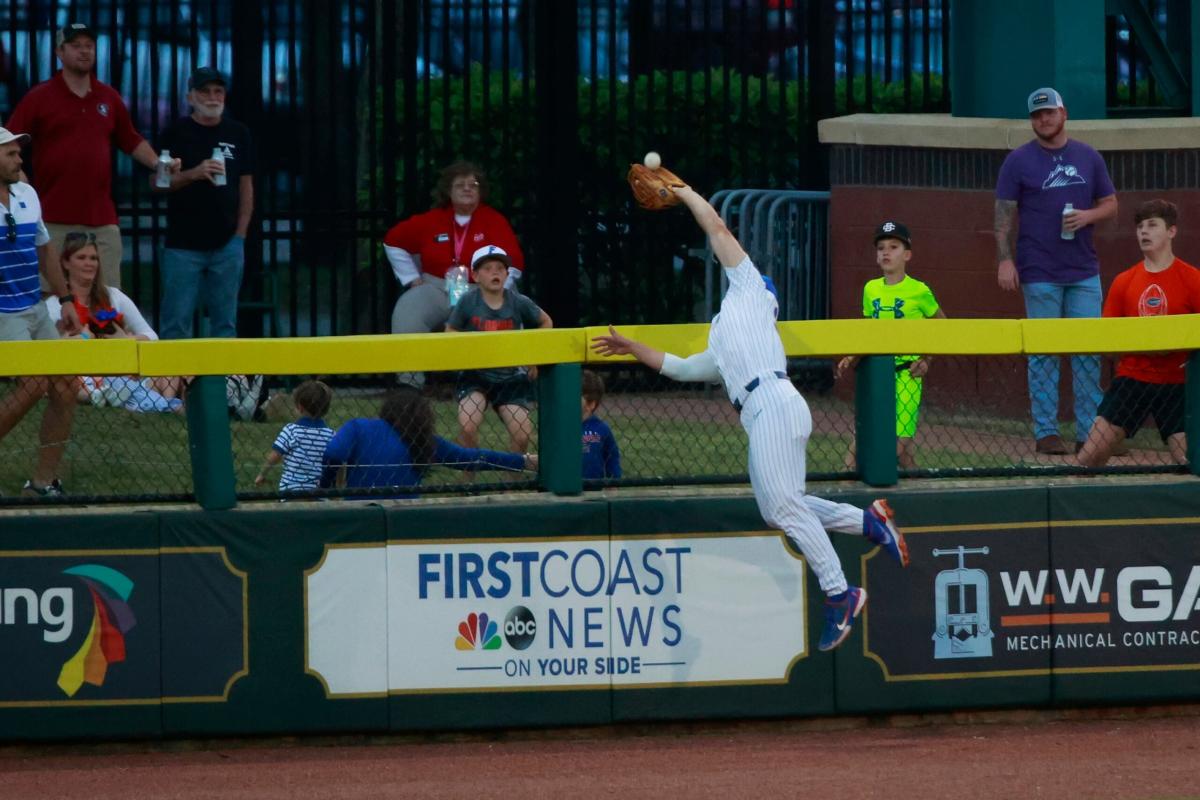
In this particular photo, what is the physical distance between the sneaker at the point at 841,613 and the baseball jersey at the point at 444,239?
414 centimetres

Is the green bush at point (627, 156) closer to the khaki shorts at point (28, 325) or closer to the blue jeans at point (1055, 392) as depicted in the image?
the khaki shorts at point (28, 325)

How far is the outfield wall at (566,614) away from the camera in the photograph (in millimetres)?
7312

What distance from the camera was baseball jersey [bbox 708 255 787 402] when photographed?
7.15 meters

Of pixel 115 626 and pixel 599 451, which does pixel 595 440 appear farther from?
pixel 115 626

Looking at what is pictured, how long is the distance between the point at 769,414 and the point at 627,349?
57 centimetres

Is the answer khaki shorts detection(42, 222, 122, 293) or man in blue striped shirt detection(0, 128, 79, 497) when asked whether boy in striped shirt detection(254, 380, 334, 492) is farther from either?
khaki shorts detection(42, 222, 122, 293)

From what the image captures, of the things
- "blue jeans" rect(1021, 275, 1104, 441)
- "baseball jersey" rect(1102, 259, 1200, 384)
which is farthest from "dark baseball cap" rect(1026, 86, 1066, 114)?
"blue jeans" rect(1021, 275, 1104, 441)

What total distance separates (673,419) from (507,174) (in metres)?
5.01

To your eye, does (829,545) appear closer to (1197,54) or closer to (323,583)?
(323,583)

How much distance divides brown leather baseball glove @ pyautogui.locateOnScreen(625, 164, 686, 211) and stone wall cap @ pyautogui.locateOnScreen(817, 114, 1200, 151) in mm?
4672

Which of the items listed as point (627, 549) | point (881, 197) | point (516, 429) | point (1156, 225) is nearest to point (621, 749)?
point (627, 549)

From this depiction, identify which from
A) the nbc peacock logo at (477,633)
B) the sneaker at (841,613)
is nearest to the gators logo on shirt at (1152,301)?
the sneaker at (841,613)

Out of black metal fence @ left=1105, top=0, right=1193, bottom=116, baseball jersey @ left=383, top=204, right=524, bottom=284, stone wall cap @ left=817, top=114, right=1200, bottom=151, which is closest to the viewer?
baseball jersey @ left=383, top=204, right=524, bottom=284

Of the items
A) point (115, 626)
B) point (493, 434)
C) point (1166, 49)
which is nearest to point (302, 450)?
point (493, 434)
